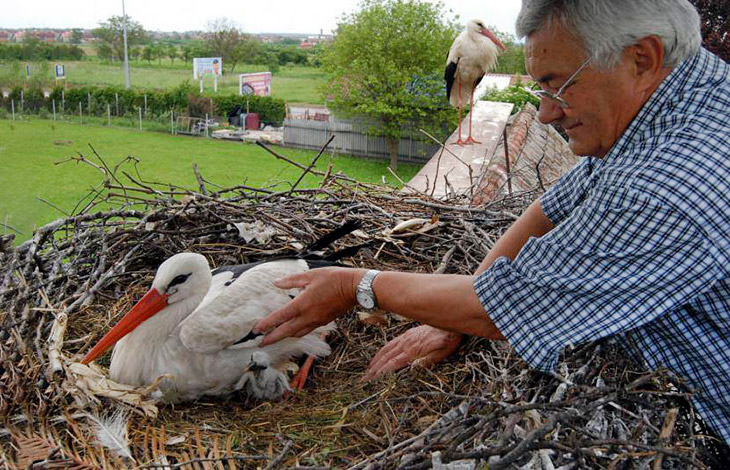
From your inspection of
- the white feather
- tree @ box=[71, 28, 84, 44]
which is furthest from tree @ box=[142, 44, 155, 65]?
the white feather

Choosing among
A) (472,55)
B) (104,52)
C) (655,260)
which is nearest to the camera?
(655,260)

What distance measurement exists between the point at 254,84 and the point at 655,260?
35285 mm

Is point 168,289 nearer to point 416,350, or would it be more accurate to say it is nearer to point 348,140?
point 416,350

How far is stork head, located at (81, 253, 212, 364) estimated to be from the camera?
207 centimetres

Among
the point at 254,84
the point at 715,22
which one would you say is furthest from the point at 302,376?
the point at 254,84

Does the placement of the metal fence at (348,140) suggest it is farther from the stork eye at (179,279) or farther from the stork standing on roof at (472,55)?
the stork eye at (179,279)

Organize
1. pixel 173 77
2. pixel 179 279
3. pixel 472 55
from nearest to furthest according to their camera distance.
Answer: pixel 179 279, pixel 472 55, pixel 173 77

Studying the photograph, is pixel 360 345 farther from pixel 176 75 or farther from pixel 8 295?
pixel 176 75

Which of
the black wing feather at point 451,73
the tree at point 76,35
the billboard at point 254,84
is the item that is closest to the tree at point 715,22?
the black wing feather at point 451,73

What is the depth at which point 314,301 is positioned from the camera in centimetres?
183

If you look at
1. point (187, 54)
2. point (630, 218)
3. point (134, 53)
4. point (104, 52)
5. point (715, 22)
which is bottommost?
point (630, 218)

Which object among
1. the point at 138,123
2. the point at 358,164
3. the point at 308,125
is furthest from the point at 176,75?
the point at 358,164

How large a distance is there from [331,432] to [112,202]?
181 cm

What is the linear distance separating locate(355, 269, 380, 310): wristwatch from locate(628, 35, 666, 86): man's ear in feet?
2.81
